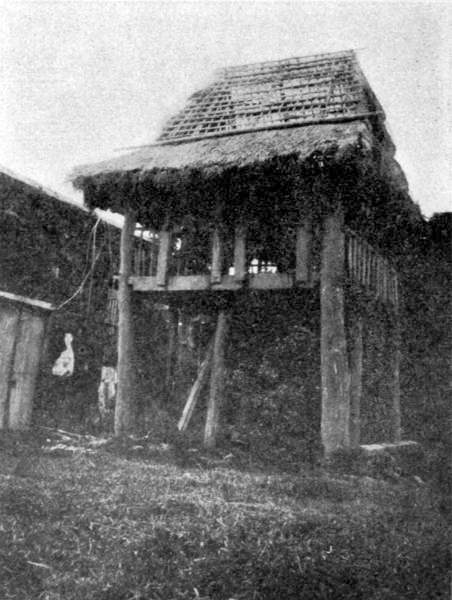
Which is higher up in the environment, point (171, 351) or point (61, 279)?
point (61, 279)

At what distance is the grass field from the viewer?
317 cm

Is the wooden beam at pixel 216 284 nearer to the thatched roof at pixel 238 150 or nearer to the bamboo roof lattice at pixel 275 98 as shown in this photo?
the thatched roof at pixel 238 150

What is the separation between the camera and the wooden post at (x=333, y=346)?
662 cm

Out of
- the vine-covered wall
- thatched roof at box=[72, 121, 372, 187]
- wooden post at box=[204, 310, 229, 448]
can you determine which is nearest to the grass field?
wooden post at box=[204, 310, 229, 448]

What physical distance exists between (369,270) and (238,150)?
2508 mm

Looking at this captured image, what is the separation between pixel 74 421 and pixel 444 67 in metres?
8.05

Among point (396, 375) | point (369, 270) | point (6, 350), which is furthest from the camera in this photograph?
point (396, 375)

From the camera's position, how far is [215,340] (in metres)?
8.15

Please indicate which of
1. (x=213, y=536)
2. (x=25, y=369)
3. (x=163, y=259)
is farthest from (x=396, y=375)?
(x=213, y=536)

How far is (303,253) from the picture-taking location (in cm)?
717

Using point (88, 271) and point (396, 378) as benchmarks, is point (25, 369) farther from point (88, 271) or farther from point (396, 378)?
point (396, 378)

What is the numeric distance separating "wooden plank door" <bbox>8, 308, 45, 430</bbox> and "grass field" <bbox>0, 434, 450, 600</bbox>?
9.04ft

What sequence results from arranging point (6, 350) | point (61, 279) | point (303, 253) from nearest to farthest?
point (303, 253) → point (6, 350) → point (61, 279)

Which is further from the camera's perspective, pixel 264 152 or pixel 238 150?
pixel 238 150
